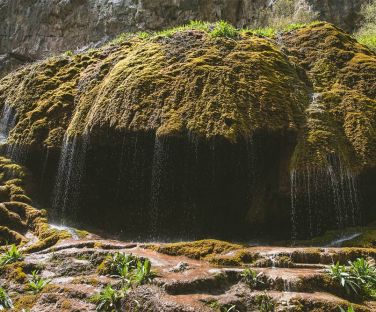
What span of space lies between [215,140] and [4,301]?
605cm

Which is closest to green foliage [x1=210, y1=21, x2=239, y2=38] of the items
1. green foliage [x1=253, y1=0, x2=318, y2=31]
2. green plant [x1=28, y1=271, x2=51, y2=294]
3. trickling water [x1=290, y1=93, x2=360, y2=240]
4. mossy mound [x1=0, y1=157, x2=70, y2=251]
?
trickling water [x1=290, y1=93, x2=360, y2=240]

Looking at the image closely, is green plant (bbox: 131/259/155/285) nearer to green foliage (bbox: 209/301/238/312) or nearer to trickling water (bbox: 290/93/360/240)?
green foliage (bbox: 209/301/238/312)

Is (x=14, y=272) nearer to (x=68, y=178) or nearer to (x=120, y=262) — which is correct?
(x=120, y=262)

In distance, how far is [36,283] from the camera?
24.4ft

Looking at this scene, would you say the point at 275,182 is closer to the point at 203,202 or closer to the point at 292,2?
the point at 203,202

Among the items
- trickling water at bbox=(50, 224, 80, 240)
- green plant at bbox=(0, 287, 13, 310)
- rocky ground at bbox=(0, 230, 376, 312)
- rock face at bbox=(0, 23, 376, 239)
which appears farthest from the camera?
rock face at bbox=(0, 23, 376, 239)

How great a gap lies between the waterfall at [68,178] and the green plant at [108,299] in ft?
20.6

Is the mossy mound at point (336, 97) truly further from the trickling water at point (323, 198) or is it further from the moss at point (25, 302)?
the moss at point (25, 302)

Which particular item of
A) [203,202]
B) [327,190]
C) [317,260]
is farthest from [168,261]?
[327,190]

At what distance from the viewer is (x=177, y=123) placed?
11.2m

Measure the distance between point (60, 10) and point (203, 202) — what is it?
32.1 m

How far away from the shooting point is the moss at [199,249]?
341 inches

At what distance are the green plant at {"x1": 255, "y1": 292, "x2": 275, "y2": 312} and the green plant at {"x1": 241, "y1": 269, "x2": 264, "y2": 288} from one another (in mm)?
356

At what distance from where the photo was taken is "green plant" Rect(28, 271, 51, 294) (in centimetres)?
722
